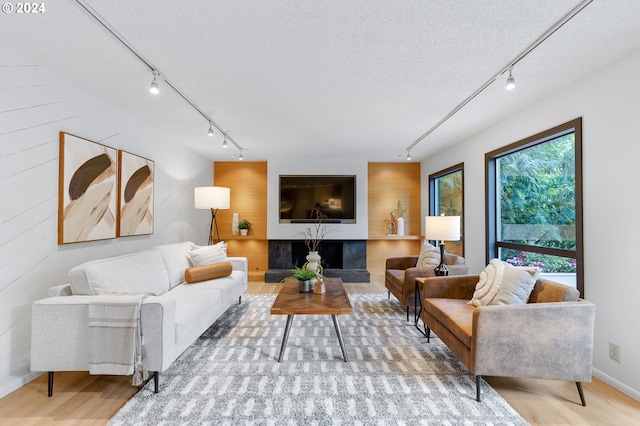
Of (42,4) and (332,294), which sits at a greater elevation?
(42,4)

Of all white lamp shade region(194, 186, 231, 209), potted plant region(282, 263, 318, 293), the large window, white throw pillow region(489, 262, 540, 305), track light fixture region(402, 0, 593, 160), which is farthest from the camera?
white lamp shade region(194, 186, 231, 209)

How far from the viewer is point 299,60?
7.41 feet

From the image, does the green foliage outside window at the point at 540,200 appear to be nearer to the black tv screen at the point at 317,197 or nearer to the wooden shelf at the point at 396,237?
the wooden shelf at the point at 396,237

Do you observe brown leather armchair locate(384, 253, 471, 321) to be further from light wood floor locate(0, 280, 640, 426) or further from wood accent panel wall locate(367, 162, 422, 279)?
wood accent panel wall locate(367, 162, 422, 279)

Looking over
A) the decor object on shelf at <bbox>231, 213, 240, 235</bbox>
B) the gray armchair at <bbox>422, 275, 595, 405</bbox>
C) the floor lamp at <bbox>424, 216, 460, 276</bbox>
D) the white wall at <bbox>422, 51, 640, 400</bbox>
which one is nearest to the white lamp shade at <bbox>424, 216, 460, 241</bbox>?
the floor lamp at <bbox>424, 216, 460, 276</bbox>

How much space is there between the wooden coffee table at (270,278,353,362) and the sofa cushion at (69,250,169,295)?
127cm

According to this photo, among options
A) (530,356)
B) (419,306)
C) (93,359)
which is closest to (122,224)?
(93,359)

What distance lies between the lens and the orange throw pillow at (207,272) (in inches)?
137

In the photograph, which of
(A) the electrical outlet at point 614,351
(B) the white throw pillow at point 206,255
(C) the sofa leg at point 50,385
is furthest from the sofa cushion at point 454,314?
(C) the sofa leg at point 50,385

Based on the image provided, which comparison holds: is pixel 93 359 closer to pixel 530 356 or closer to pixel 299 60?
pixel 299 60

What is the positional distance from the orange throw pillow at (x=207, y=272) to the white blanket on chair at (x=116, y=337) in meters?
1.39

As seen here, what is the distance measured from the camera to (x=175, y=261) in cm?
363

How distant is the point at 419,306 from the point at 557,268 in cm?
140

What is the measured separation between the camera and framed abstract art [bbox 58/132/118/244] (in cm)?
263
